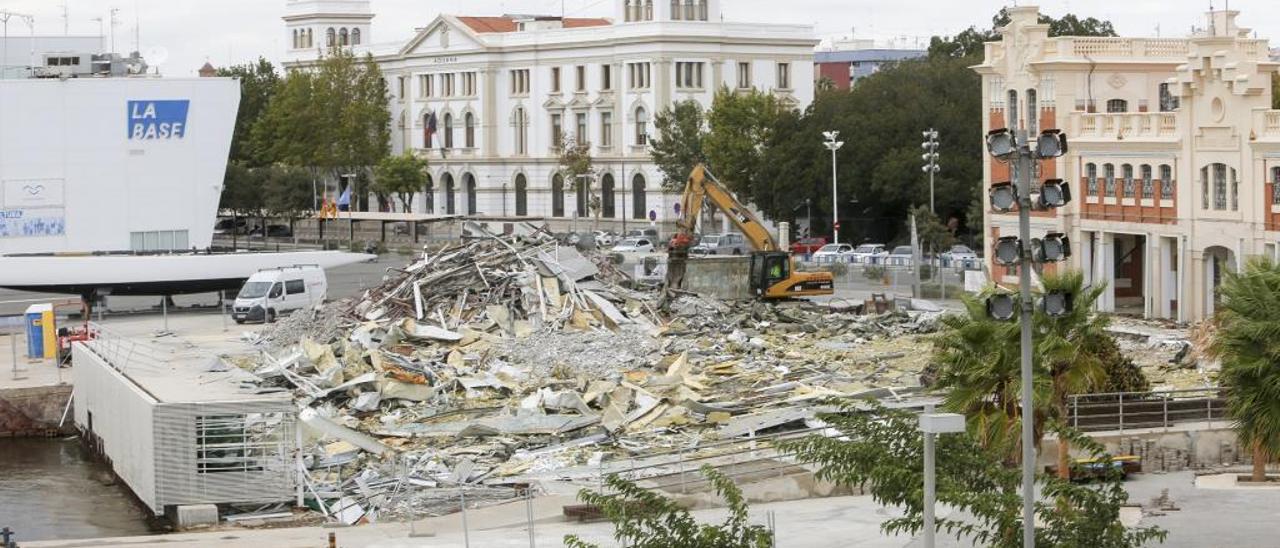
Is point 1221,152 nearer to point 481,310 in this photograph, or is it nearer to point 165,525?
point 481,310

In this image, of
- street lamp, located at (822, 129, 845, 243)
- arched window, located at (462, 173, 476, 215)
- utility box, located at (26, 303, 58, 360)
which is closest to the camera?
utility box, located at (26, 303, 58, 360)

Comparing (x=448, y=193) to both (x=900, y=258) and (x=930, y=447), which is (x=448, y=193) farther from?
(x=930, y=447)

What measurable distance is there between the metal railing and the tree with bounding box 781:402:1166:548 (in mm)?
10153

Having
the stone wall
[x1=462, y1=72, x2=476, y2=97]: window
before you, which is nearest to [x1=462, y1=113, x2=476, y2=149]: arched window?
[x1=462, y1=72, x2=476, y2=97]: window

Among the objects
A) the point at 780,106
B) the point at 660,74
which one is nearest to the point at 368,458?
the point at 780,106

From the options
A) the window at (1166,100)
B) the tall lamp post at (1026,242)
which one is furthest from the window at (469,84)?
the tall lamp post at (1026,242)

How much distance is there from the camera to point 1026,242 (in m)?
19.2

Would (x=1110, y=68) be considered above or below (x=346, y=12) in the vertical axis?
below

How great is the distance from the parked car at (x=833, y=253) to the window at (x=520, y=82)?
3814 centimetres

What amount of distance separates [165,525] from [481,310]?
1374cm

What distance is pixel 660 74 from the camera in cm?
11450

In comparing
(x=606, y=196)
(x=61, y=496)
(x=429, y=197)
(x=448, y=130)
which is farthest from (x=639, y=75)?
(x=61, y=496)

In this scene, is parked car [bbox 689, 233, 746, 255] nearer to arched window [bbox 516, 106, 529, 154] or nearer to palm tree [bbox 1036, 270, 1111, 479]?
arched window [bbox 516, 106, 529, 154]

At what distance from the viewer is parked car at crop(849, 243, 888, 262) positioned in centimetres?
7950
